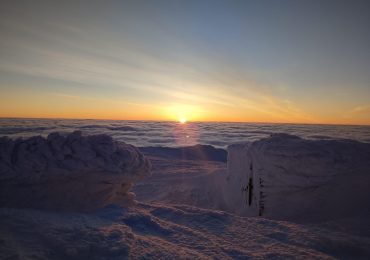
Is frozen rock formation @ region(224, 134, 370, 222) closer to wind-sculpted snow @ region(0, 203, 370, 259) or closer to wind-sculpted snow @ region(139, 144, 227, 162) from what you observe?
wind-sculpted snow @ region(0, 203, 370, 259)

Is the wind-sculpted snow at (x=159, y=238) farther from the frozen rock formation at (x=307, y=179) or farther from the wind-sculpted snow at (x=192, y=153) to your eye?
the wind-sculpted snow at (x=192, y=153)

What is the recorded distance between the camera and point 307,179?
556 centimetres

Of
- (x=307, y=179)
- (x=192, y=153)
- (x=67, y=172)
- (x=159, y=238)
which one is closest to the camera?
(x=159, y=238)

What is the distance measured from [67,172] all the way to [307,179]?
428 cm

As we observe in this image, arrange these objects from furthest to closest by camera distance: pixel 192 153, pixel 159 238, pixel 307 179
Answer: pixel 192 153
pixel 307 179
pixel 159 238

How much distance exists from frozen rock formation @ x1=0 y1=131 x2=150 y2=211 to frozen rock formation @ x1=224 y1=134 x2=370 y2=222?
9.59 ft

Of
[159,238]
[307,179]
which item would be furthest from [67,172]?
[307,179]

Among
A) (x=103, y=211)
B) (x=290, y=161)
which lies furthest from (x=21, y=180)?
(x=290, y=161)

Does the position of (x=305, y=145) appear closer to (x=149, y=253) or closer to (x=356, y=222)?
(x=356, y=222)

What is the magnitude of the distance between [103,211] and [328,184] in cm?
401

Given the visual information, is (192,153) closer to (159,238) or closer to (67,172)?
(67,172)

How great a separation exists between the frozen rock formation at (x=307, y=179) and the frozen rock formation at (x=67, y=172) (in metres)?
2.92

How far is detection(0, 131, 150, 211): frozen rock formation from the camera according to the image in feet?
12.1

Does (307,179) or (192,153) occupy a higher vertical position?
(307,179)
